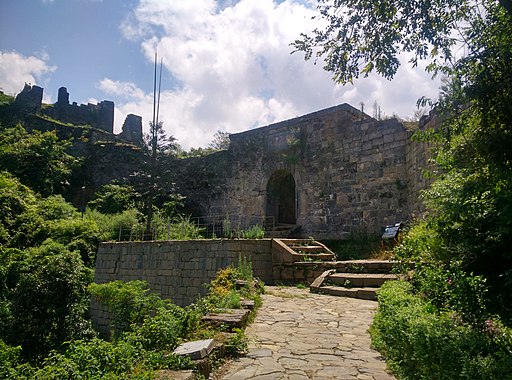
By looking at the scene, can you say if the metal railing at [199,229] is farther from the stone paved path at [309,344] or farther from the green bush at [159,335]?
the green bush at [159,335]

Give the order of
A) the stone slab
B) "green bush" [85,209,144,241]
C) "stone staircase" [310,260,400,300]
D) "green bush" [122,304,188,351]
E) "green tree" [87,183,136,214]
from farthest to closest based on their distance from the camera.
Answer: "green tree" [87,183,136,214] < "green bush" [85,209,144,241] < "stone staircase" [310,260,400,300] < the stone slab < "green bush" [122,304,188,351]

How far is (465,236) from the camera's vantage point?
210 inches

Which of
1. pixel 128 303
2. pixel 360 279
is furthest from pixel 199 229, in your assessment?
pixel 360 279

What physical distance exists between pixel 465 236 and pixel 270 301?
3.47 meters

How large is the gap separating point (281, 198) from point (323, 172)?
3034 millimetres

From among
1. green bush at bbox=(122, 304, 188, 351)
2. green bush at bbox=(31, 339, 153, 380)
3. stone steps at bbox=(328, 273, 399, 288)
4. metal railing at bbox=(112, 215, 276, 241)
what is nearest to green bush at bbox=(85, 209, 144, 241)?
metal railing at bbox=(112, 215, 276, 241)

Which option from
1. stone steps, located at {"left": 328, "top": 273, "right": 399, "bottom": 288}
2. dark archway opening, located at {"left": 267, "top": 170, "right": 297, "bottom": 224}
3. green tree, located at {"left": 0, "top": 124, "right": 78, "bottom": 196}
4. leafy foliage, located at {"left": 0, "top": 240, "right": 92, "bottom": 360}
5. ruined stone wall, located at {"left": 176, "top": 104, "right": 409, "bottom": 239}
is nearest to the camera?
stone steps, located at {"left": 328, "top": 273, "right": 399, "bottom": 288}

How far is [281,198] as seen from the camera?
55.2ft

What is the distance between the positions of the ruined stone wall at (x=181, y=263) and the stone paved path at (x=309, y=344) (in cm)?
255

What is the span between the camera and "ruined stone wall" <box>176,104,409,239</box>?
41.1 ft

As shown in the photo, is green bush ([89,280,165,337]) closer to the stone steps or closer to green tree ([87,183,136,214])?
the stone steps

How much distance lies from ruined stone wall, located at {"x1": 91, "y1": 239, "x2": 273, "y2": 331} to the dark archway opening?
18.9 ft

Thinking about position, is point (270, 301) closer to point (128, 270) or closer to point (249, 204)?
point (128, 270)

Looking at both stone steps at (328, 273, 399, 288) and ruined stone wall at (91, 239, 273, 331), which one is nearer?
stone steps at (328, 273, 399, 288)
